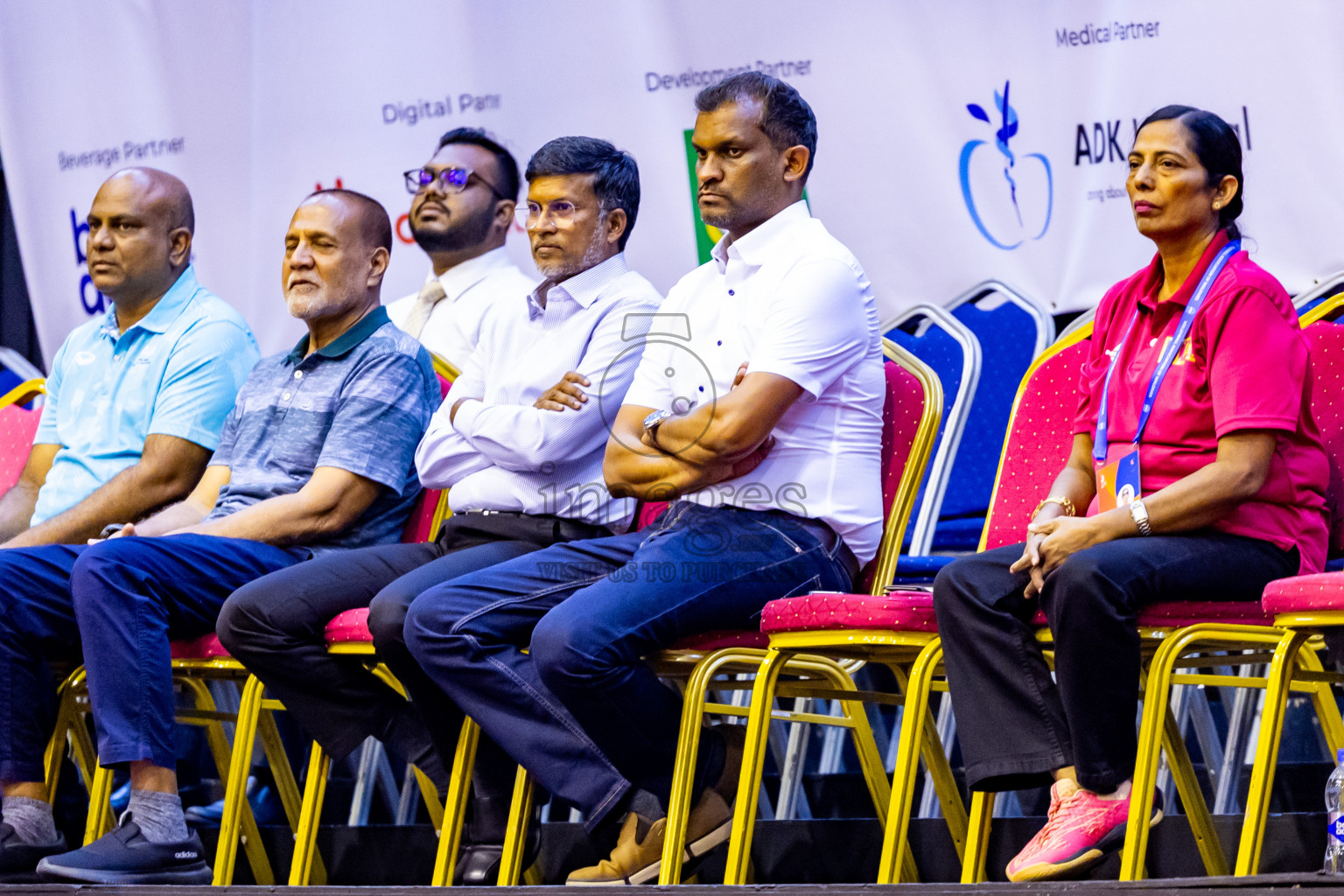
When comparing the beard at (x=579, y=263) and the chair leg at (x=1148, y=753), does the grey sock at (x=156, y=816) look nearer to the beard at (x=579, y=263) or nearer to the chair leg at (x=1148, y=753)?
the beard at (x=579, y=263)

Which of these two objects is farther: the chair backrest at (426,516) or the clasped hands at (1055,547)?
the chair backrest at (426,516)

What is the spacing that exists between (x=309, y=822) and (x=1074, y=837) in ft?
4.66

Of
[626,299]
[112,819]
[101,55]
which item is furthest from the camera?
[101,55]

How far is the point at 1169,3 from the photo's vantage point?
3.38 meters

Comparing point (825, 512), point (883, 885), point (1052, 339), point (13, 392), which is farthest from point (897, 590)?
point (13, 392)

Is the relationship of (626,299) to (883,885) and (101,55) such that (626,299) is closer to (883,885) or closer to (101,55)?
(883,885)

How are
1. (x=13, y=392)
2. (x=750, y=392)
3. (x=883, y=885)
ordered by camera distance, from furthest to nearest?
(x=13, y=392)
(x=750, y=392)
(x=883, y=885)

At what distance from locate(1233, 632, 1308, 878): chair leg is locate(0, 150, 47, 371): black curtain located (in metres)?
3.95

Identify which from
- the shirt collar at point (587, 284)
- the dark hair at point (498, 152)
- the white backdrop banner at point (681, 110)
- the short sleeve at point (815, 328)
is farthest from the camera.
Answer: the dark hair at point (498, 152)

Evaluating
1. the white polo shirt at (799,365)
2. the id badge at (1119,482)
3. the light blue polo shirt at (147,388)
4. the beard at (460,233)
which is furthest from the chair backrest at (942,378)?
the light blue polo shirt at (147,388)

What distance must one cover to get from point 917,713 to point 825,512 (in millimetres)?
433

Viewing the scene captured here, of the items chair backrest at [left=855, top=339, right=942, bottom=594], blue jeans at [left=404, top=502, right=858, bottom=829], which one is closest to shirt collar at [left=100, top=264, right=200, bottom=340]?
blue jeans at [left=404, top=502, right=858, bottom=829]

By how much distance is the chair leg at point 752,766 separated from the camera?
239 centimetres

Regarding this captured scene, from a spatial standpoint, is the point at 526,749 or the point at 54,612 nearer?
the point at 526,749
